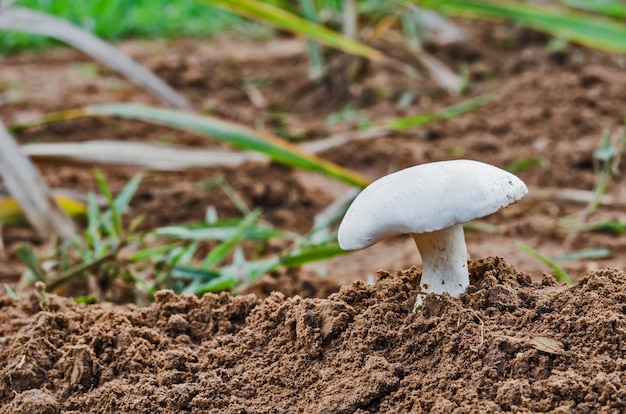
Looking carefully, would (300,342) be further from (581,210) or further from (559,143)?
(559,143)

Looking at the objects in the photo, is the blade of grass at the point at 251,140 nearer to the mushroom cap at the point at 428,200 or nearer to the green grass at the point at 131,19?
the mushroom cap at the point at 428,200

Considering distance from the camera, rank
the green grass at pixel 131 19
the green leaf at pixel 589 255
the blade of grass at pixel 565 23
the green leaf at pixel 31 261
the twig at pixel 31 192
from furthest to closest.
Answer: the green grass at pixel 131 19 → the blade of grass at pixel 565 23 → the twig at pixel 31 192 → the green leaf at pixel 589 255 → the green leaf at pixel 31 261

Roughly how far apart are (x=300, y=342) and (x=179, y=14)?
19.2 feet

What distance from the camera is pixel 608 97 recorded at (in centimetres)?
381

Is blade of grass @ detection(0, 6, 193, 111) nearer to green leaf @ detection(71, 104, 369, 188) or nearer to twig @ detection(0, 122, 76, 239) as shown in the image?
green leaf @ detection(71, 104, 369, 188)

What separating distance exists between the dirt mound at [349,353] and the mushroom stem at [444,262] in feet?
0.10

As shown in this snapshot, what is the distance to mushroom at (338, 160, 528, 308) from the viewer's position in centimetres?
121

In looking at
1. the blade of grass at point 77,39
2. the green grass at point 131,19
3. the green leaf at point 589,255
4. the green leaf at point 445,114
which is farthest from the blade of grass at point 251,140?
the green grass at point 131,19

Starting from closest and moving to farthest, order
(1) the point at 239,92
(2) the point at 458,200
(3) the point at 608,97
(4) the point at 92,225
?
(2) the point at 458,200
(4) the point at 92,225
(3) the point at 608,97
(1) the point at 239,92

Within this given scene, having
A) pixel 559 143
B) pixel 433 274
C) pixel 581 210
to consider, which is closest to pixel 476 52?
pixel 559 143

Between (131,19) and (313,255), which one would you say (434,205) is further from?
(131,19)

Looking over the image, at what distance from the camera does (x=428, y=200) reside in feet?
3.98

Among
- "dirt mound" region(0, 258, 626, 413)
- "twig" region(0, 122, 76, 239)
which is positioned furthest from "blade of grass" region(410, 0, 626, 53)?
"dirt mound" region(0, 258, 626, 413)

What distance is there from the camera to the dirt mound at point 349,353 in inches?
47.6
